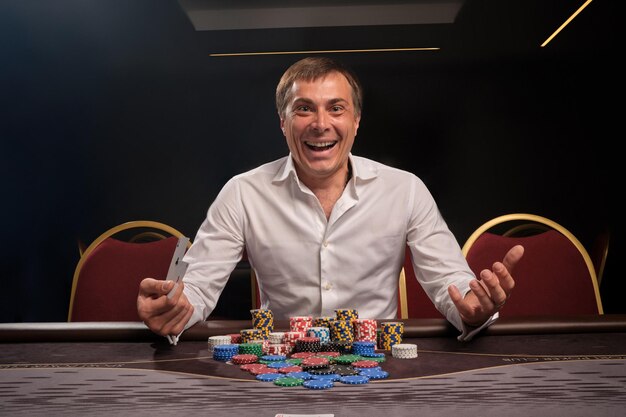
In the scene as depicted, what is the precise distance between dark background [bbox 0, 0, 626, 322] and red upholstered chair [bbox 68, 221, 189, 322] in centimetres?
211

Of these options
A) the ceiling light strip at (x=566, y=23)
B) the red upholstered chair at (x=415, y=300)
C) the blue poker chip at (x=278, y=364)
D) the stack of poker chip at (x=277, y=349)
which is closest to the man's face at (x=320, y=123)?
the red upholstered chair at (x=415, y=300)

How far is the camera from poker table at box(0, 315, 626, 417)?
85 centimetres

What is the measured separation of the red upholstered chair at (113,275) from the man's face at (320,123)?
23.5 inches

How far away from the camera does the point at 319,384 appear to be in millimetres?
951

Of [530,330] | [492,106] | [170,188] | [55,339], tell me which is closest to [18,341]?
[55,339]

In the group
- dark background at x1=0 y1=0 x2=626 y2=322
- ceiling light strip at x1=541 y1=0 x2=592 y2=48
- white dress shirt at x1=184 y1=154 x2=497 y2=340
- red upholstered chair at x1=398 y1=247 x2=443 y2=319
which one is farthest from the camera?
dark background at x1=0 y1=0 x2=626 y2=322

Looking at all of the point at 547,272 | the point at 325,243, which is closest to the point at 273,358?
the point at 325,243

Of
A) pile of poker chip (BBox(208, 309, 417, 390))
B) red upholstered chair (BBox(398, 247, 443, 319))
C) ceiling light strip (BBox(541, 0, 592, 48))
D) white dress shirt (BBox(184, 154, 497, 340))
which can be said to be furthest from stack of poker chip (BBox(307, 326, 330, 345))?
ceiling light strip (BBox(541, 0, 592, 48))

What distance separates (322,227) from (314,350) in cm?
81

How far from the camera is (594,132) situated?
178 inches

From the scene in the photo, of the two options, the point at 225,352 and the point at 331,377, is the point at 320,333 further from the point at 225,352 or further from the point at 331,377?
the point at 331,377

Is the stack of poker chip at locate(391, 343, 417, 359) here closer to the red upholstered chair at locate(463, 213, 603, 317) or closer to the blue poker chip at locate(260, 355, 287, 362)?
the blue poker chip at locate(260, 355, 287, 362)

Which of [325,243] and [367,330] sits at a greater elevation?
[325,243]

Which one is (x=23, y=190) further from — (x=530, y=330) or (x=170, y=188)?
(x=530, y=330)
